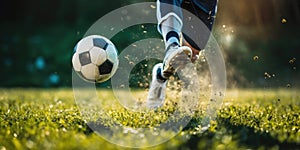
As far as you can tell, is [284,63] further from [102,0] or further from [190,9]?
[190,9]

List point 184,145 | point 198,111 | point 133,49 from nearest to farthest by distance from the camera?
point 184,145 < point 198,111 < point 133,49

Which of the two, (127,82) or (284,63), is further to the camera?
(284,63)

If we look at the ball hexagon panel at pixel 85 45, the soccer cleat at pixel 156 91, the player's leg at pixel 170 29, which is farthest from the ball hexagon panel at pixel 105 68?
the soccer cleat at pixel 156 91

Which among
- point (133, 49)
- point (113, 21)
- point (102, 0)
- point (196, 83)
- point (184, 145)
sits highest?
point (102, 0)

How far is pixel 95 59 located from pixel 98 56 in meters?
0.04

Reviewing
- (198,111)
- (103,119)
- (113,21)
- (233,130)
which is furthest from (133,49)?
(113,21)

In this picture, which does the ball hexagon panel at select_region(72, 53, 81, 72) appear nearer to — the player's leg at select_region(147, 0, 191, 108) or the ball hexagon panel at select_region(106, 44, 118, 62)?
the ball hexagon panel at select_region(106, 44, 118, 62)

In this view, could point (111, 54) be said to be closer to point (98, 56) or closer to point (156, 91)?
point (98, 56)

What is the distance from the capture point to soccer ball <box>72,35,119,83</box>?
4.27m

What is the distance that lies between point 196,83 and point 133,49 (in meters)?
0.70

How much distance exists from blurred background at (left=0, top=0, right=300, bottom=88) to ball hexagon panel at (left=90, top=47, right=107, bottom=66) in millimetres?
8104

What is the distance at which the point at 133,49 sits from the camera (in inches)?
198

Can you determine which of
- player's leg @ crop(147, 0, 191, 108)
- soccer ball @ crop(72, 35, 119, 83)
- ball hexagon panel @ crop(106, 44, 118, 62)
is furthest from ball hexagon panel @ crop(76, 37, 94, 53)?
player's leg @ crop(147, 0, 191, 108)

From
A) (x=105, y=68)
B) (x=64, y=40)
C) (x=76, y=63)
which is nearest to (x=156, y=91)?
(x=105, y=68)
